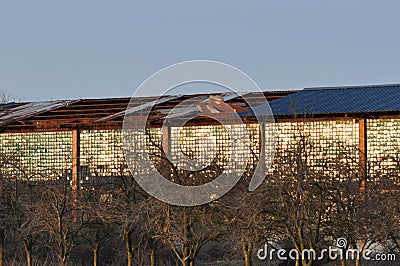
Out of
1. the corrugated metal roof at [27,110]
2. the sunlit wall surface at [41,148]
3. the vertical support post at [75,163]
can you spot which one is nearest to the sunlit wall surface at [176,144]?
the sunlit wall surface at [41,148]

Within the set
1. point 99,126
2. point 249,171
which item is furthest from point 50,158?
point 249,171

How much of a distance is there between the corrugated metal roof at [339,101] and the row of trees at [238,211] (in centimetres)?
730

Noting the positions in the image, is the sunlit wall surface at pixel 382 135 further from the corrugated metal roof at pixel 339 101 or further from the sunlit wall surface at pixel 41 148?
the sunlit wall surface at pixel 41 148

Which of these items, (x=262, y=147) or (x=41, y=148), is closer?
(x=262, y=147)

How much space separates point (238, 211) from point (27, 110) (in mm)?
18963

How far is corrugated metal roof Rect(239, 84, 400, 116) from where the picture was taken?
32344 mm

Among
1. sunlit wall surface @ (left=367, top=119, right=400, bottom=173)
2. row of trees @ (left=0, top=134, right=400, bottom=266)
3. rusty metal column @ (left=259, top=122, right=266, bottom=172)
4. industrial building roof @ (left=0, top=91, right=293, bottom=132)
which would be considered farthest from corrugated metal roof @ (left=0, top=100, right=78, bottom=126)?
sunlit wall surface @ (left=367, top=119, right=400, bottom=173)

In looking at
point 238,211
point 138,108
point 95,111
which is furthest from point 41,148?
point 238,211

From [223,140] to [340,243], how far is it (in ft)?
33.6

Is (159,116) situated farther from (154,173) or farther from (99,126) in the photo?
(154,173)

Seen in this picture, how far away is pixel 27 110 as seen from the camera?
129 ft

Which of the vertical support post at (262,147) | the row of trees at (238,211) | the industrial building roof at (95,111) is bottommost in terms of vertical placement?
the row of trees at (238,211)

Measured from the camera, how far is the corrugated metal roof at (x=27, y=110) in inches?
1467

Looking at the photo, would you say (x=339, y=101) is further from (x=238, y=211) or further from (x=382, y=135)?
(x=238, y=211)
